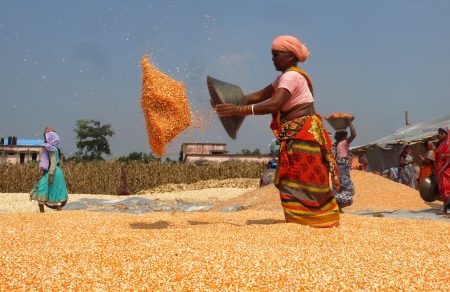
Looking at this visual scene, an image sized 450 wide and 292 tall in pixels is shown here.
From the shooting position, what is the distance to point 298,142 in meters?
3.99

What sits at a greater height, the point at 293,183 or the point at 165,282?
the point at 293,183

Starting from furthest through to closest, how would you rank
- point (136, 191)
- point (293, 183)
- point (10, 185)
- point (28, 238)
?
point (136, 191) < point (10, 185) < point (293, 183) < point (28, 238)

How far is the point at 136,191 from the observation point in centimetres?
2127

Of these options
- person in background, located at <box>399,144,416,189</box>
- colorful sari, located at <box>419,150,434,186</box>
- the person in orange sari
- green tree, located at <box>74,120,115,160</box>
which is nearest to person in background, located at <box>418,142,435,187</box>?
colorful sari, located at <box>419,150,434,186</box>

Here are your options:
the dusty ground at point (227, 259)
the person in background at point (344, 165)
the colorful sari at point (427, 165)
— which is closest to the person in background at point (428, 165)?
the colorful sari at point (427, 165)

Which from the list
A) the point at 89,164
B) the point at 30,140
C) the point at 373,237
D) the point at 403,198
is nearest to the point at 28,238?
the point at 373,237

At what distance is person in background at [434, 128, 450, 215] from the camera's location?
736cm

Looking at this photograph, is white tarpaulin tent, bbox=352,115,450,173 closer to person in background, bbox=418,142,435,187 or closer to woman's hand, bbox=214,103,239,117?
person in background, bbox=418,142,435,187

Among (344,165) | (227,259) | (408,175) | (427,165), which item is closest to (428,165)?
(427,165)

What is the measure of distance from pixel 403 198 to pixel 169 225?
6.19 metres

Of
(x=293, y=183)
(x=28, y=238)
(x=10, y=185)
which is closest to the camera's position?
(x=28, y=238)

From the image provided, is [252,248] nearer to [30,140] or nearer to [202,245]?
[202,245]

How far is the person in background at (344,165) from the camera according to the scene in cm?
729

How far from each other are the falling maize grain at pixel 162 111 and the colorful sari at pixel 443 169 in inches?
189
